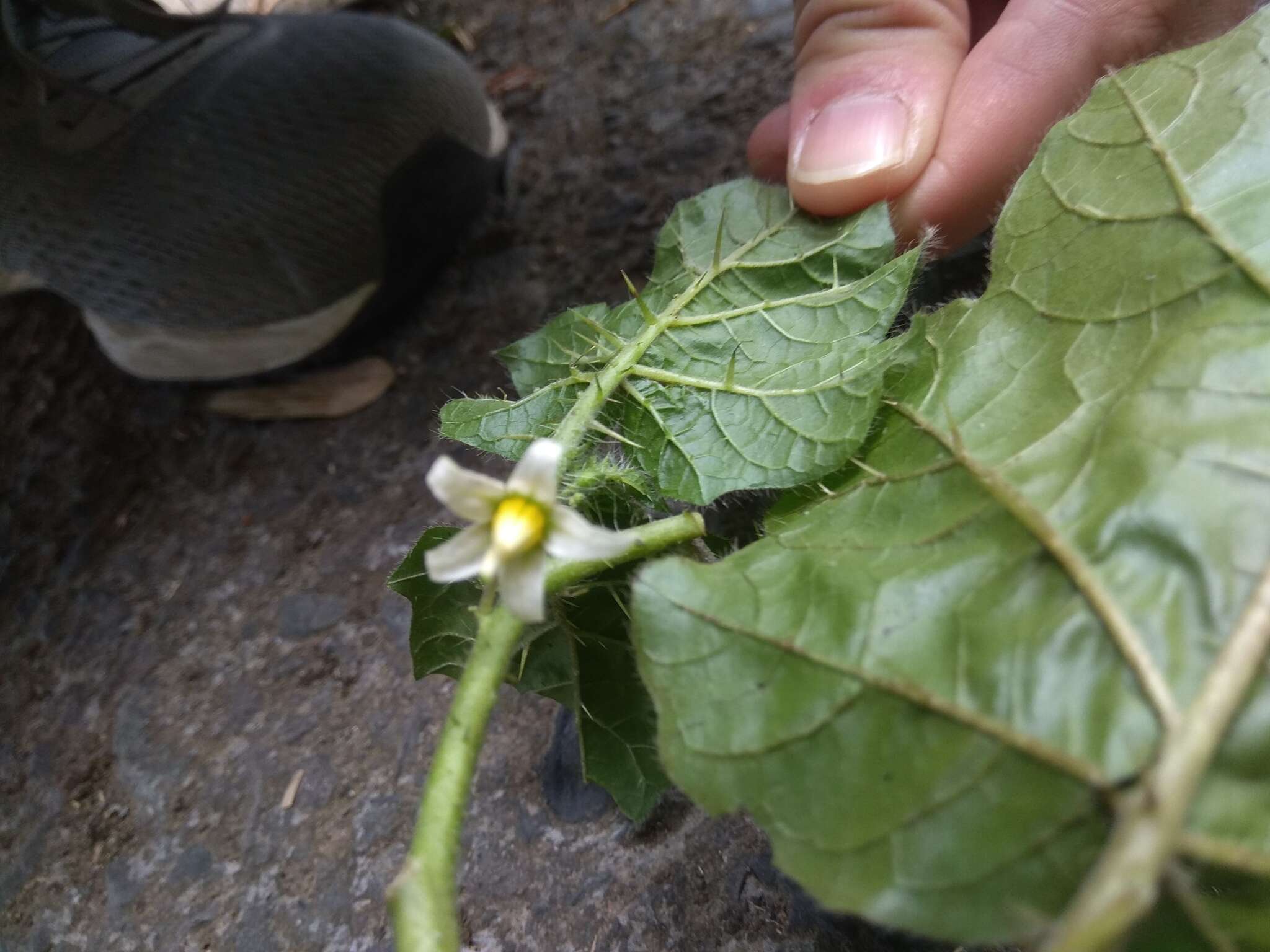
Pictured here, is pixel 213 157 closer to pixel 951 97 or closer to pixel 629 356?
pixel 629 356

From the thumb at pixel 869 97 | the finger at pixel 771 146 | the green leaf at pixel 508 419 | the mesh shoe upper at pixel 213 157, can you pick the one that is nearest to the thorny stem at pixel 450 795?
the green leaf at pixel 508 419

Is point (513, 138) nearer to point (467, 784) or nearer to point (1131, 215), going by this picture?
point (1131, 215)

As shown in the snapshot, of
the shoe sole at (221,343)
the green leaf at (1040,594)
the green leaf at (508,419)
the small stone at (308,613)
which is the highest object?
the green leaf at (1040,594)

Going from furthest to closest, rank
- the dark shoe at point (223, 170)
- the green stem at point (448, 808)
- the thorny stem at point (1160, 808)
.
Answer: the dark shoe at point (223, 170) < the green stem at point (448, 808) < the thorny stem at point (1160, 808)

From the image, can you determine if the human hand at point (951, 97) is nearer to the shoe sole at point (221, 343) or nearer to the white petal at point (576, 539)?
the white petal at point (576, 539)

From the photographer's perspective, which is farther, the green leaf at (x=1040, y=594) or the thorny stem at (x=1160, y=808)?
the green leaf at (x=1040, y=594)

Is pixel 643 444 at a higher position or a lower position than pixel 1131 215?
lower

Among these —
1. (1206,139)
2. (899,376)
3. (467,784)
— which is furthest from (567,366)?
(1206,139)

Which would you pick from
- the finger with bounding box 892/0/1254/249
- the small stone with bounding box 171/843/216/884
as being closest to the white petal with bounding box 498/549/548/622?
the finger with bounding box 892/0/1254/249
